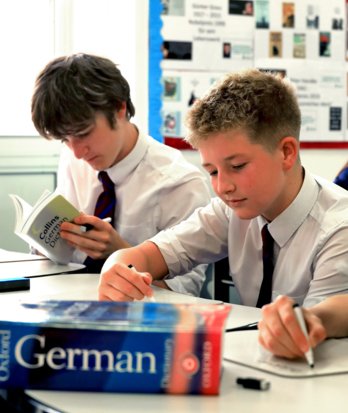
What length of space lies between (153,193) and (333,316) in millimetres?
1076

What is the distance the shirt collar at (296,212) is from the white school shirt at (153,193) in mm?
621

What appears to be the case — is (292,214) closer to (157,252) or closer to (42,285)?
(157,252)

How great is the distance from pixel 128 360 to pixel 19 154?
2566 mm

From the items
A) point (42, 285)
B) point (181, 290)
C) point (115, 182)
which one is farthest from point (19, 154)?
point (42, 285)

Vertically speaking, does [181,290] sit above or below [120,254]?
below

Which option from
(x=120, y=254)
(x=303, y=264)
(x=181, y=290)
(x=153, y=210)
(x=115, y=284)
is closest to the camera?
(x=115, y=284)

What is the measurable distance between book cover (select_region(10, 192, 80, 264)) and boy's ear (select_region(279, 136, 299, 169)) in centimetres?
63

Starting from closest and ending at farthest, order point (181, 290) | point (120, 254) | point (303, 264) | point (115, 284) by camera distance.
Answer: point (115, 284) < point (303, 264) < point (120, 254) < point (181, 290)

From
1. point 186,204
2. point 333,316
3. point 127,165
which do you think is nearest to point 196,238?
point 186,204

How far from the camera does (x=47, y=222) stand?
2039 millimetres

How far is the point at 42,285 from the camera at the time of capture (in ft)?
5.86

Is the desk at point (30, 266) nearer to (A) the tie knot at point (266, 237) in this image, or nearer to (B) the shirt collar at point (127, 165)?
(B) the shirt collar at point (127, 165)

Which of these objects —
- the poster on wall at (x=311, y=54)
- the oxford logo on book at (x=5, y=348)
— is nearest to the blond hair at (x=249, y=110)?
the oxford logo on book at (x=5, y=348)

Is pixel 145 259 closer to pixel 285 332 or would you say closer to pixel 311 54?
pixel 285 332
